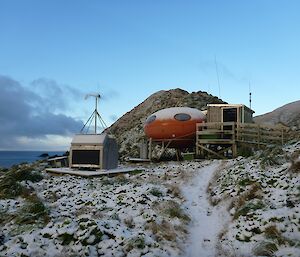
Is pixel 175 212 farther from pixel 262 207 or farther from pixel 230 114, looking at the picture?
pixel 230 114

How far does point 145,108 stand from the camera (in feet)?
208

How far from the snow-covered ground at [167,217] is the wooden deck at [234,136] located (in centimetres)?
857

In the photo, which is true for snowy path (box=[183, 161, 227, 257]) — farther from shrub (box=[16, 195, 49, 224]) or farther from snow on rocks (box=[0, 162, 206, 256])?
shrub (box=[16, 195, 49, 224])

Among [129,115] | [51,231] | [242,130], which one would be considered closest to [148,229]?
[51,231]

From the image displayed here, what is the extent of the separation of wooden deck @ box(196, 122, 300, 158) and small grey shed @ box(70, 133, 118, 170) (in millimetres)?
8330

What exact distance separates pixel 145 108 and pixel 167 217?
53245 mm

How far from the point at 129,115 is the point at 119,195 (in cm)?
5401

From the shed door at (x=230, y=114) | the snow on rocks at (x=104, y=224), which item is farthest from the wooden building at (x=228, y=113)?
the snow on rocks at (x=104, y=224)

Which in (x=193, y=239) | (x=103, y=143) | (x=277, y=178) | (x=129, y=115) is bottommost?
(x=193, y=239)

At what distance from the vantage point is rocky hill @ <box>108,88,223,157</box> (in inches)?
1935

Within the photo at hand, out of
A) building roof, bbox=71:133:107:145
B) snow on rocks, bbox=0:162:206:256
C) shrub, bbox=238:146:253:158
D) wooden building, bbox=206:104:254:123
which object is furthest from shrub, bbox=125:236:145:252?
wooden building, bbox=206:104:254:123

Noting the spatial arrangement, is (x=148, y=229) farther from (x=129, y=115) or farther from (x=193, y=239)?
(x=129, y=115)

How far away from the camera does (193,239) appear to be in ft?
31.5

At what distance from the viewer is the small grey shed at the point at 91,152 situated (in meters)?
20.1
